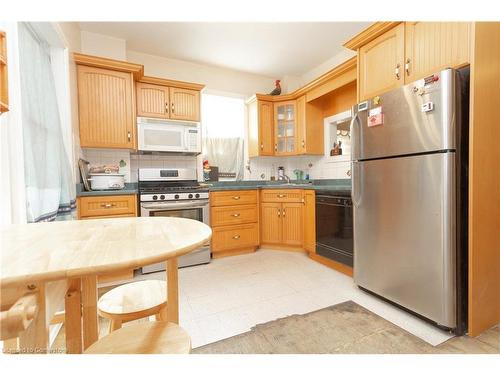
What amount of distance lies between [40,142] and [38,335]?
134 centimetres

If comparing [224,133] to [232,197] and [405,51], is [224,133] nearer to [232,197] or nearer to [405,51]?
[232,197]

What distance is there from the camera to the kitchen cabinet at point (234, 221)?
9.86 feet

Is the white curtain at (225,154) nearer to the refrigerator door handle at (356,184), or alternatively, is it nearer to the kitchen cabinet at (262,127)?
the kitchen cabinet at (262,127)

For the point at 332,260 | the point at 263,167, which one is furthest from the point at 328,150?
the point at 332,260

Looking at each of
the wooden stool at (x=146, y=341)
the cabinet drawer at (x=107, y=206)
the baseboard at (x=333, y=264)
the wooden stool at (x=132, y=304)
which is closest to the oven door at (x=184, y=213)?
the cabinet drawer at (x=107, y=206)

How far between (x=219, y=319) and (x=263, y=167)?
2641 mm

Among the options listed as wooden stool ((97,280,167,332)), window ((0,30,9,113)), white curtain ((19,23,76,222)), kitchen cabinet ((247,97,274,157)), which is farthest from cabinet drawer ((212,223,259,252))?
window ((0,30,9,113))

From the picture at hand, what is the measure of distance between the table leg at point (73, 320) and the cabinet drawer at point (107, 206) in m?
1.62

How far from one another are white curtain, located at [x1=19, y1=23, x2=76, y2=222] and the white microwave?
1107 mm
